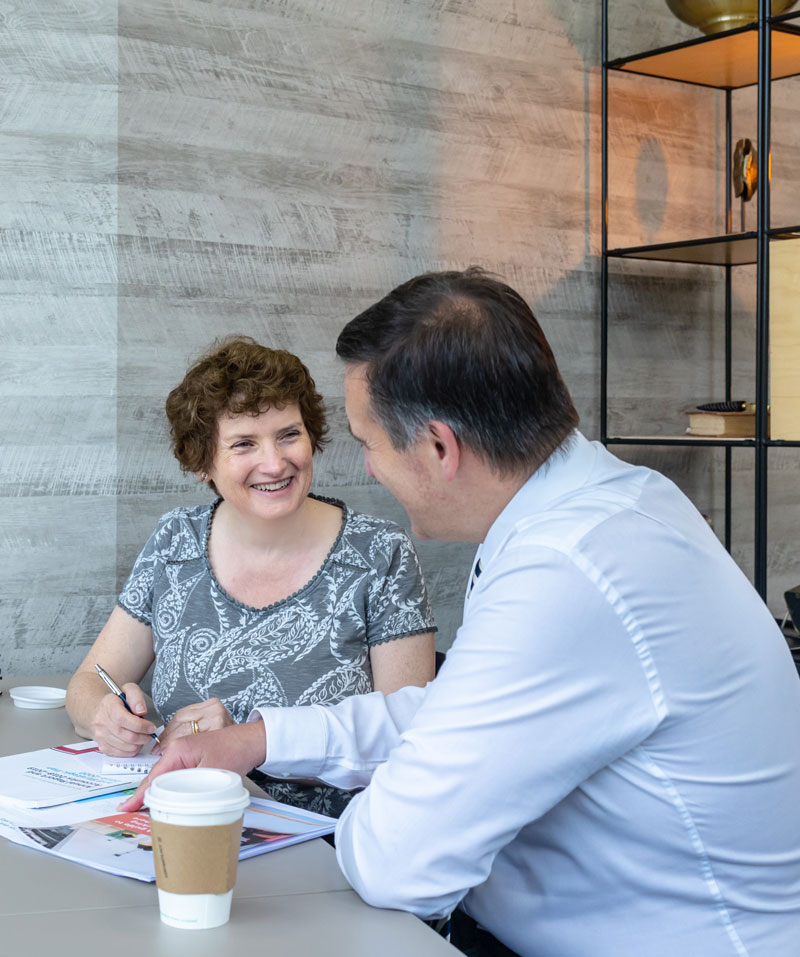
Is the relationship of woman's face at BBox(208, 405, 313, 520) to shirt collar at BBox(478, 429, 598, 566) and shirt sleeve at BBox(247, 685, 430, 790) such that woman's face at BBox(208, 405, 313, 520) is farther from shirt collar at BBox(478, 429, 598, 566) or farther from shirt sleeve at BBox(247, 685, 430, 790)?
shirt collar at BBox(478, 429, 598, 566)

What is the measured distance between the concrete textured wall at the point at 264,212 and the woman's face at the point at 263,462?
61 centimetres

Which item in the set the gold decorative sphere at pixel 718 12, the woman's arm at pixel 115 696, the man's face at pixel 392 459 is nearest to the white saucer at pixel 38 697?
the woman's arm at pixel 115 696

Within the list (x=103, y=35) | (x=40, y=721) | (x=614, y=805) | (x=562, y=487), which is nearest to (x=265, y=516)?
(x=40, y=721)

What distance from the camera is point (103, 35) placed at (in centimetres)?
254

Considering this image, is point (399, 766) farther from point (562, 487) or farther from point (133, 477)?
point (133, 477)

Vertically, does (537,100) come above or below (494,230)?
above

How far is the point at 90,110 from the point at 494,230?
114 cm

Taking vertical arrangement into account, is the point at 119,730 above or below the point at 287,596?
below

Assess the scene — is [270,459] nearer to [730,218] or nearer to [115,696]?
[115,696]

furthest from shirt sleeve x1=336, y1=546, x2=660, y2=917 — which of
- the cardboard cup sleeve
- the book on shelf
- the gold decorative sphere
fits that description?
the gold decorative sphere

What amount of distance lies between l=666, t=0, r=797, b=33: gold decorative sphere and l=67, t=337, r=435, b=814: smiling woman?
1.70 meters

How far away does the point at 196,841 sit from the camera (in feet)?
3.39

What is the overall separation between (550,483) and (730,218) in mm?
2516

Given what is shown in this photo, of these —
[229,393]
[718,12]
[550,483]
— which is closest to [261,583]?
[229,393]
